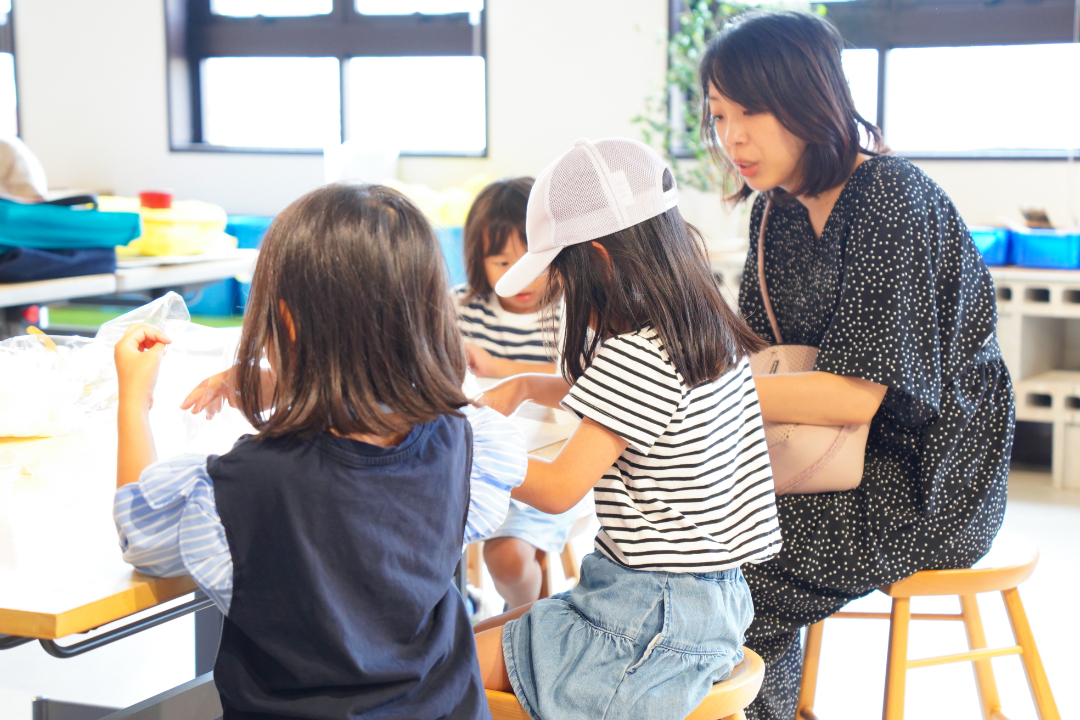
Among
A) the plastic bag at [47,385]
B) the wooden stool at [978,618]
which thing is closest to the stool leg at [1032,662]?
the wooden stool at [978,618]

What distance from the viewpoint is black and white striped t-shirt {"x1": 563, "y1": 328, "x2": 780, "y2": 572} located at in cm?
100

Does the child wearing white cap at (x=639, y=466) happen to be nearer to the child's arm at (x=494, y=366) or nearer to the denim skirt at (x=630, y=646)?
the denim skirt at (x=630, y=646)

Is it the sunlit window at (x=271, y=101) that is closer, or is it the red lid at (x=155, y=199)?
the red lid at (x=155, y=199)

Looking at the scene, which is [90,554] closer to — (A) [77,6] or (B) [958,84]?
(B) [958,84]

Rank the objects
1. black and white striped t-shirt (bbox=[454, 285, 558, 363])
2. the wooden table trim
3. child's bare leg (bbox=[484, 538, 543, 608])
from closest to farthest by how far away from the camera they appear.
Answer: the wooden table trim, child's bare leg (bbox=[484, 538, 543, 608]), black and white striped t-shirt (bbox=[454, 285, 558, 363])

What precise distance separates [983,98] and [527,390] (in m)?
2.97

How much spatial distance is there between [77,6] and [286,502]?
498cm

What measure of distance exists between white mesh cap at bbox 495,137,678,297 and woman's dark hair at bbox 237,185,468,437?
25cm

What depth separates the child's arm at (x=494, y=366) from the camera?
1664mm

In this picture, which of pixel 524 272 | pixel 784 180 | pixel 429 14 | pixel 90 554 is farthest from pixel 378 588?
pixel 429 14

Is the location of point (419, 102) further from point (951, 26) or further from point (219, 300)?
point (951, 26)

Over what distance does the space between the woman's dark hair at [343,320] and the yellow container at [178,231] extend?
191 cm

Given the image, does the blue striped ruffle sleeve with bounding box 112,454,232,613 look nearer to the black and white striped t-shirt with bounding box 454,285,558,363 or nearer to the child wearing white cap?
the child wearing white cap

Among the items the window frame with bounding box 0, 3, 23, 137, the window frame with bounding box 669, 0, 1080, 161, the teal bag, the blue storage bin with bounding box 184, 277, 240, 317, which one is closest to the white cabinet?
the window frame with bounding box 669, 0, 1080, 161
